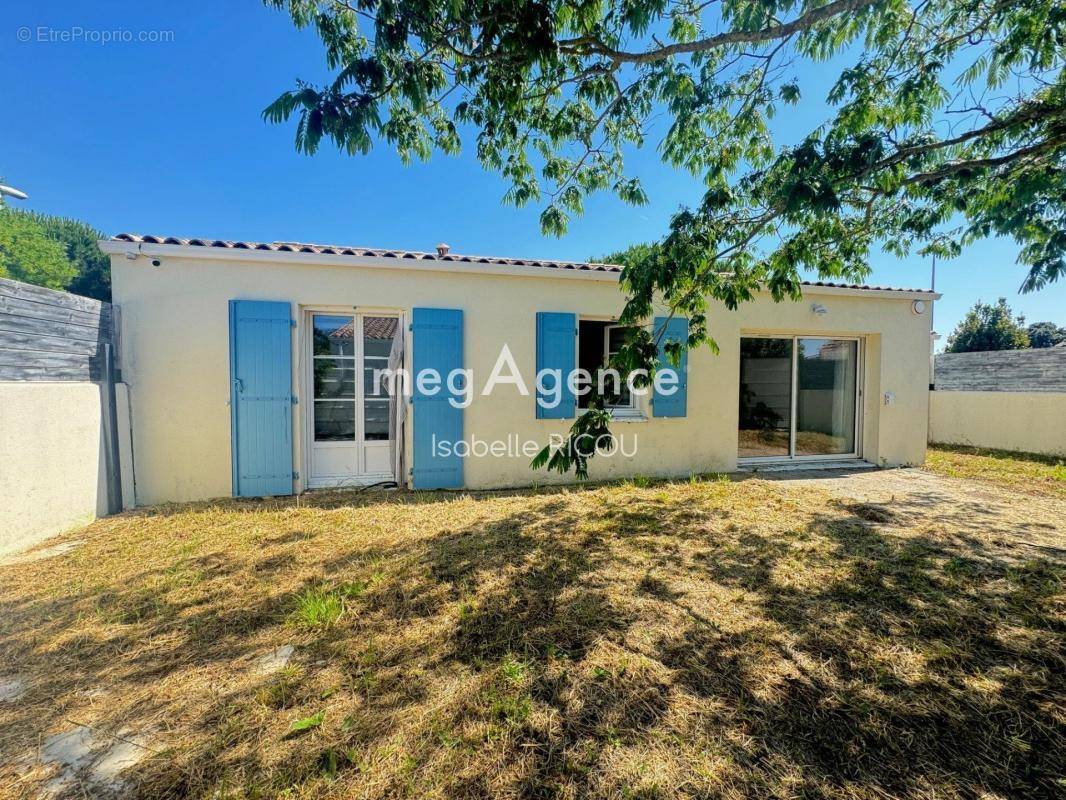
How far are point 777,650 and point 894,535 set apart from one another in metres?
2.58

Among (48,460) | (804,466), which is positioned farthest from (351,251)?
(804,466)

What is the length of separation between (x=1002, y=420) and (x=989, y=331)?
67.1 feet

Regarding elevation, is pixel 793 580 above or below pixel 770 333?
below

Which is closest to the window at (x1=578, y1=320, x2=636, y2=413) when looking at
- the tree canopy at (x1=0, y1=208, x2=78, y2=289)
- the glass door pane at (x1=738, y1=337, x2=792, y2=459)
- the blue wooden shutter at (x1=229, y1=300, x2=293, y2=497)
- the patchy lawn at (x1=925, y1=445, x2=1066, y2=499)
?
the glass door pane at (x1=738, y1=337, x2=792, y2=459)

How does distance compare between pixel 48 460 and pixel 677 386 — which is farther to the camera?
pixel 677 386

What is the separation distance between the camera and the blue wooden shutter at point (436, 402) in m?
5.20

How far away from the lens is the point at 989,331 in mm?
22359

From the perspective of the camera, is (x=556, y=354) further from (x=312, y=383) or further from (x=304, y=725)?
(x=304, y=725)

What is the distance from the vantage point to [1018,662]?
6.77 ft

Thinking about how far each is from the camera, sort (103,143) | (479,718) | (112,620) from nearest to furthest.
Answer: (479,718)
(112,620)
(103,143)

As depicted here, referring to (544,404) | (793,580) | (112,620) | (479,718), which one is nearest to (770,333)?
(544,404)

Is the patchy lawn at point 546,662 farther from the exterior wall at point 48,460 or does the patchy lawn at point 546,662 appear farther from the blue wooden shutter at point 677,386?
the blue wooden shutter at point 677,386

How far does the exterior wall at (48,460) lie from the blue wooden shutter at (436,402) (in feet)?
10.3

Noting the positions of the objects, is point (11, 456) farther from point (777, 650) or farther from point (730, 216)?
point (730, 216)
